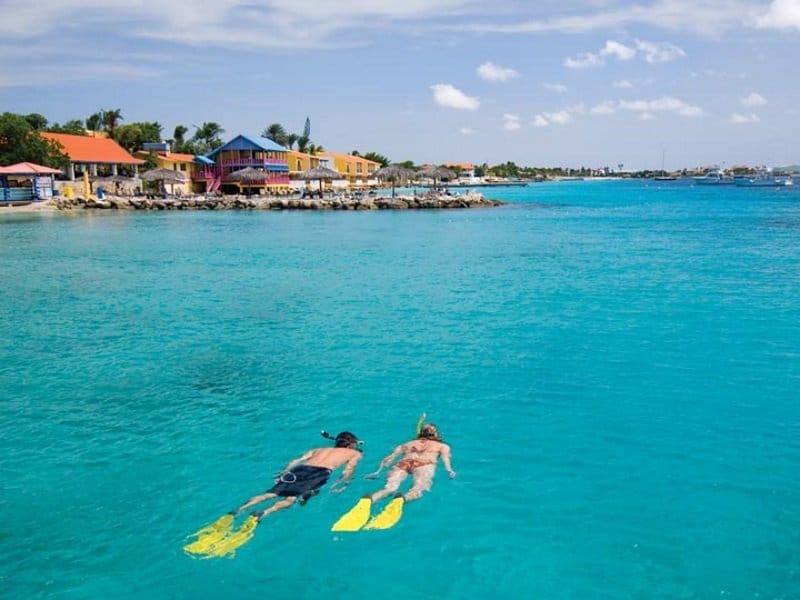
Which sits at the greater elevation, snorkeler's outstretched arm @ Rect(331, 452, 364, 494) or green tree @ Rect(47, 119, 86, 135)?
green tree @ Rect(47, 119, 86, 135)

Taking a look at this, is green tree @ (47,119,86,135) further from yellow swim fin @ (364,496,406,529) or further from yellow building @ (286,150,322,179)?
yellow swim fin @ (364,496,406,529)

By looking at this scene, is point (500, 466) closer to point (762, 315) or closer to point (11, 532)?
point (11, 532)

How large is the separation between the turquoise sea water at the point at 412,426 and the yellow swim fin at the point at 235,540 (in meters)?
0.14

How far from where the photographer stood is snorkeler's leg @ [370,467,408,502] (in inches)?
319

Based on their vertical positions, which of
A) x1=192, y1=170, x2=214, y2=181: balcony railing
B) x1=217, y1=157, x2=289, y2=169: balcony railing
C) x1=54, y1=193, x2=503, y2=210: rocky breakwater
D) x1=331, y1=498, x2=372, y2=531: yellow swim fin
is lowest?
x1=331, y1=498, x2=372, y2=531: yellow swim fin

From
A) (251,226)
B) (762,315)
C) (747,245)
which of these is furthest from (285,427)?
(251,226)

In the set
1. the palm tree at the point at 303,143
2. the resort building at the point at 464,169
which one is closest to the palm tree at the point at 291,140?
the palm tree at the point at 303,143

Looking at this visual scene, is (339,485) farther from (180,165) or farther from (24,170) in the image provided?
(180,165)

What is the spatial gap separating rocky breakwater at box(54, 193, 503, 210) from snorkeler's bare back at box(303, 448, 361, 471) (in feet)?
179

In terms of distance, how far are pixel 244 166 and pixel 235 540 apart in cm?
6892

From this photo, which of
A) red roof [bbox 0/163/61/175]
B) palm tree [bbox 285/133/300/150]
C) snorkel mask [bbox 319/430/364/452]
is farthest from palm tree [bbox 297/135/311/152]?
snorkel mask [bbox 319/430/364/452]

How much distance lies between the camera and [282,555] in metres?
7.01

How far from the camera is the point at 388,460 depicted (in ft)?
29.4

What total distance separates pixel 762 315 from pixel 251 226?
3540 centimetres
